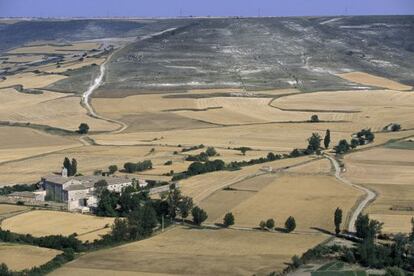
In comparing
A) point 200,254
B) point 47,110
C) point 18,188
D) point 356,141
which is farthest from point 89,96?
point 200,254

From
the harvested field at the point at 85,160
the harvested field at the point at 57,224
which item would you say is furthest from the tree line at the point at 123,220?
the harvested field at the point at 85,160

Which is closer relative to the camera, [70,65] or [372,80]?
[372,80]

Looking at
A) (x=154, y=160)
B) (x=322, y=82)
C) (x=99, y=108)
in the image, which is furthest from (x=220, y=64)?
(x=154, y=160)

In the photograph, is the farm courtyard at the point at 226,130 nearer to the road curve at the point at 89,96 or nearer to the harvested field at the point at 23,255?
the harvested field at the point at 23,255

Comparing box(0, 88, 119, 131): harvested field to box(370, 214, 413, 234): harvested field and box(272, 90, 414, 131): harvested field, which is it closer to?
box(272, 90, 414, 131): harvested field

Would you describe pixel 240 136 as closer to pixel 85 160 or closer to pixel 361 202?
pixel 85 160
